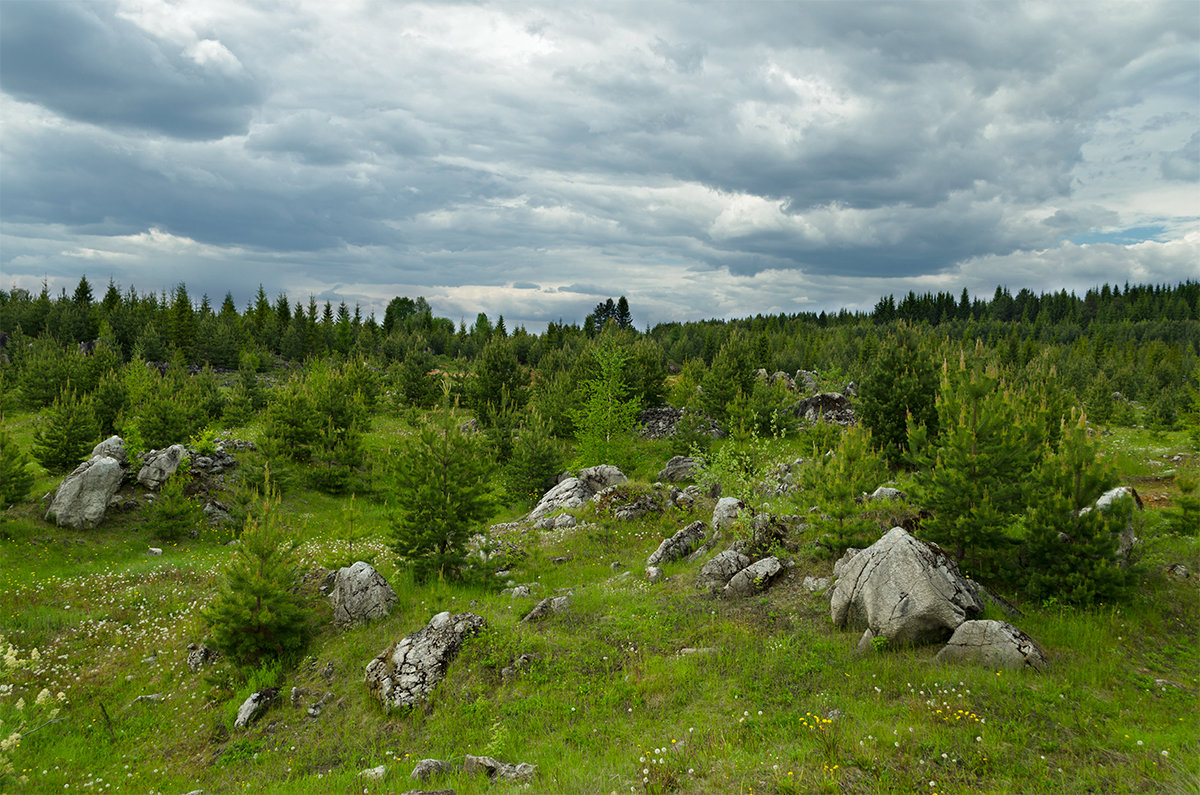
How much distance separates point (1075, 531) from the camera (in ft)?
45.9

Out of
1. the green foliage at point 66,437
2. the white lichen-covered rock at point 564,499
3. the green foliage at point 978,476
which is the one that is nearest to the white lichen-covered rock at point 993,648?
the green foliage at point 978,476

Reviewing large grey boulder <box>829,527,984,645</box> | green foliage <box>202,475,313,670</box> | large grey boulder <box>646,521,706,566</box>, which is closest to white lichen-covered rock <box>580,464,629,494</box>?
large grey boulder <box>646,521,706,566</box>

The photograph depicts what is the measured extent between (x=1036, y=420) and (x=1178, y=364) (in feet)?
361

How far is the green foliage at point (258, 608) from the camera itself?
14.3 meters

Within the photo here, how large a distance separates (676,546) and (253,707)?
1336 centimetres

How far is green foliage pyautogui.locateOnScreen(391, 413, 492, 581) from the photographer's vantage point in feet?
58.7

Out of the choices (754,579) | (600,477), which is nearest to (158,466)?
(600,477)

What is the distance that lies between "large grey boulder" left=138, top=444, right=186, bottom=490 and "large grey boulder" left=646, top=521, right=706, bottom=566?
78.3 feet

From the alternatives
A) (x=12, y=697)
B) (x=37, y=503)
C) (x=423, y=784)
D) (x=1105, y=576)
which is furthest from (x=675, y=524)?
(x=37, y=503)

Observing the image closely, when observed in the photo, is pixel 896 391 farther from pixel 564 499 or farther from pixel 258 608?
pixel 258 608

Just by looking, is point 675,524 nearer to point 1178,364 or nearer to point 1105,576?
point 1105,576

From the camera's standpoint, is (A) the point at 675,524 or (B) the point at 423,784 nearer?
(B) the point at 423,784

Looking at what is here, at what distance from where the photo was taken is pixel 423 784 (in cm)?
966

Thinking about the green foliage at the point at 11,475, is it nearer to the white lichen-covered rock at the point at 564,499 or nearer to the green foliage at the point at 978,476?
the white lichen-covered rock at the point at 564,499
